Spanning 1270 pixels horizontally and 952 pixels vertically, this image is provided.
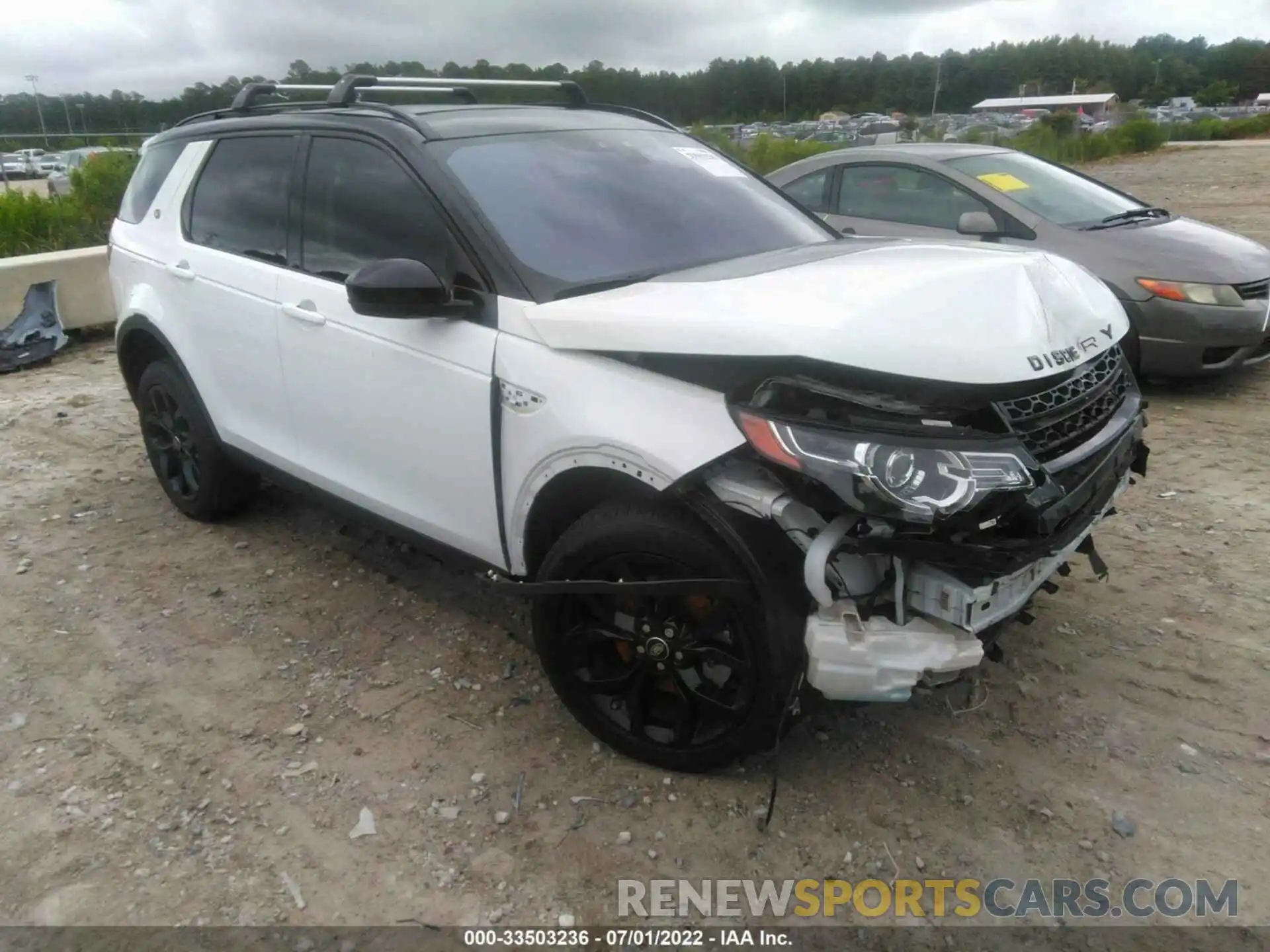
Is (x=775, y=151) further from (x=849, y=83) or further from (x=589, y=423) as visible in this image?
(x=849, y=83)

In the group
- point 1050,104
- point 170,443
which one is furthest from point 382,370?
point 1050,104

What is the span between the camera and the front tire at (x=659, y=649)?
8.27 ft

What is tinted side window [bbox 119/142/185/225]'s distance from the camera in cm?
446

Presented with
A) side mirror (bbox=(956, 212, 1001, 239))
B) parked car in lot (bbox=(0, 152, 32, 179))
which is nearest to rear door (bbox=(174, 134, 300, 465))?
side mirror (bbox=(956, 212, 1001, 239))

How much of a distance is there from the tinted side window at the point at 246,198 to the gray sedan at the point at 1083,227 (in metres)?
3.31

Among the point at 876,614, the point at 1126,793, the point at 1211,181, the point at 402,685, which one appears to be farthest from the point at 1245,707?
the point at 1211,181

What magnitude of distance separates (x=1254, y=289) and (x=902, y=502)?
498 cm

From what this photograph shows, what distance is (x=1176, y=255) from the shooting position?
5.96m

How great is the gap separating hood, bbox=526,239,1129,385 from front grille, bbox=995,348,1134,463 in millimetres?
77

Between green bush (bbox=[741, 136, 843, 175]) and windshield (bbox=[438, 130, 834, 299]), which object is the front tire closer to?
windshield (bbox=[438, 130, 834, 299])

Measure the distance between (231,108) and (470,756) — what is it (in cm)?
304

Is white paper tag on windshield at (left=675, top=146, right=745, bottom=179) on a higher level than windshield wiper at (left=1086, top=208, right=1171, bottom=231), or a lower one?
higher

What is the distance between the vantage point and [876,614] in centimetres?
241

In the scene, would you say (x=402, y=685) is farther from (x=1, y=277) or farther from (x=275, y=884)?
(x=1, y=277)
